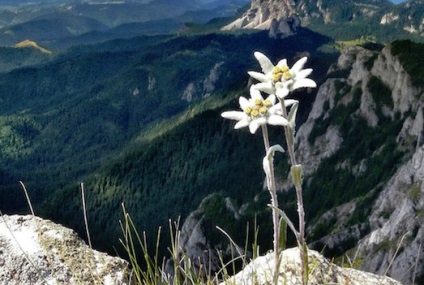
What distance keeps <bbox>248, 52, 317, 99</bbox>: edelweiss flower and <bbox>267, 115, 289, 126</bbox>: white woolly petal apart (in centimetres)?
24

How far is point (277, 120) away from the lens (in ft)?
21.5

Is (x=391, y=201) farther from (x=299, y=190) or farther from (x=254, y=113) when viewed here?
(x=299, y=190)

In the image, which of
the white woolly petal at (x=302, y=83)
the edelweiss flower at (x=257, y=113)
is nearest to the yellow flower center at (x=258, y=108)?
the edelweiss flower at (x=257, y=113)

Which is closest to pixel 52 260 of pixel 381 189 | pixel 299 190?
pixel 299 190

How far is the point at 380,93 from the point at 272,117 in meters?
199

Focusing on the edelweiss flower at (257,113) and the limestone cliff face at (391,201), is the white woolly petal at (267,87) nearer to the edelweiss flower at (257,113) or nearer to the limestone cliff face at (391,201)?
the edelweiss flower at (257,113)

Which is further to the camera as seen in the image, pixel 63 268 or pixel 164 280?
pixel 63 268

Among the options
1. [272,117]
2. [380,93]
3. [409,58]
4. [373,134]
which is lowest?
[373,134]

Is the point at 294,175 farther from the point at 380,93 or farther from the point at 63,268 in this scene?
the point at 380,93

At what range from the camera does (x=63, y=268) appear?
9.11 metres

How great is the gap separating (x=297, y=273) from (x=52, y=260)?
3.68m

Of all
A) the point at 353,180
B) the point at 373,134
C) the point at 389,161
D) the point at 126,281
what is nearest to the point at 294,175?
the point at 126,281

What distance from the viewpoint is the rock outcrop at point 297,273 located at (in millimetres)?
8234

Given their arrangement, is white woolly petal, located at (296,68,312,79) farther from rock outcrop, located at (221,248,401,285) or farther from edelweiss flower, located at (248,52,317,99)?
rock outcrop, located at (221,248,401,285)
